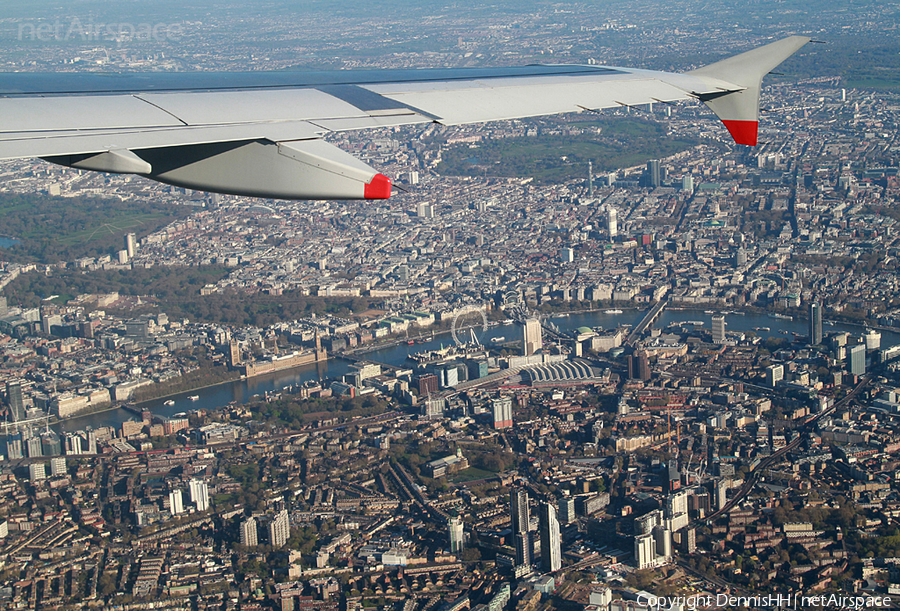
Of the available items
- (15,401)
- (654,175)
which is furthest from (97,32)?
(15,401)

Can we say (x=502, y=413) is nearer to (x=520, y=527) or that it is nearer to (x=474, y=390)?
(x=474, y=390)

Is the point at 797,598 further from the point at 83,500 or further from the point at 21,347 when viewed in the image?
the point at 21,347

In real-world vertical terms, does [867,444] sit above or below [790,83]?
below

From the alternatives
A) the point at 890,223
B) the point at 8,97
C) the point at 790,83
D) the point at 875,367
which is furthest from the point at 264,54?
the point at 8,97

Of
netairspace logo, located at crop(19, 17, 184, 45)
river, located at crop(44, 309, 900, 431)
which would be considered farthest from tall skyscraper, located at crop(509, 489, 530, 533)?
netairspace logo, located at crop(19, 17, 184, 45)

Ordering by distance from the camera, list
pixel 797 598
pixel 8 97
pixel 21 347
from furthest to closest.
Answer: pixel 21 347
pixel 797 598
pixel 8 97
